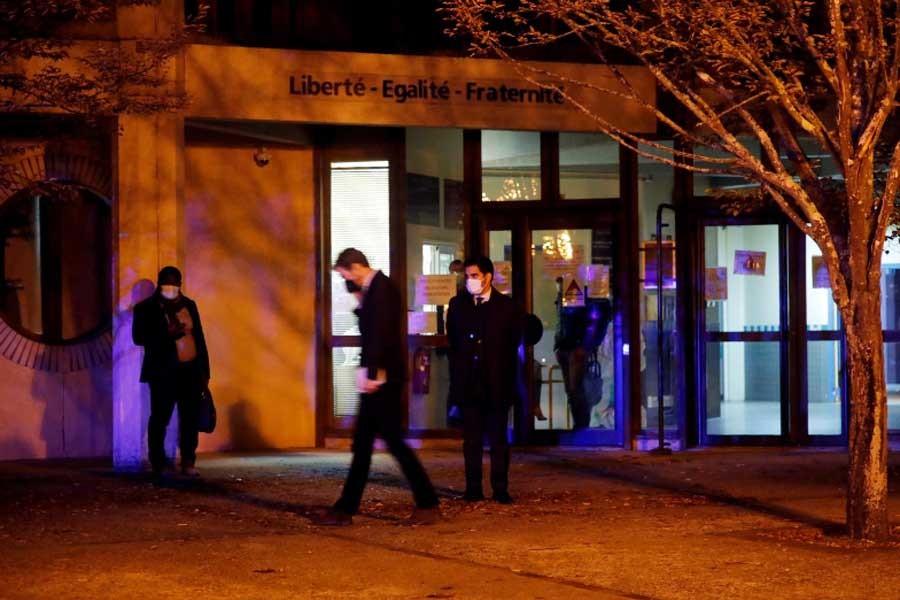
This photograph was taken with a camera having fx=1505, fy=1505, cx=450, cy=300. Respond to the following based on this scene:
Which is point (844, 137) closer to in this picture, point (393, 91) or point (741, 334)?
point (393, 91)

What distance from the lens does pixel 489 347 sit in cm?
1079

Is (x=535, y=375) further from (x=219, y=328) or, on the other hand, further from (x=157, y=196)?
(x=157, y=196)

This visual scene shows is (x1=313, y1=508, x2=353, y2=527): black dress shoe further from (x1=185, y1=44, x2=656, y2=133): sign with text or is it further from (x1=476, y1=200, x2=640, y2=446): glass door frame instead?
(x1=476, y1=200, x2=640, y2=446): glass door frame

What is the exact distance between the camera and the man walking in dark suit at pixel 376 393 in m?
9.48

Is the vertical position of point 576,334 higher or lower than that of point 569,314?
lower

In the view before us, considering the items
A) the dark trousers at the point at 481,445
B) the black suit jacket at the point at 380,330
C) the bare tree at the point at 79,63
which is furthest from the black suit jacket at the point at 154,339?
the black suit jacket at the point at 380,330

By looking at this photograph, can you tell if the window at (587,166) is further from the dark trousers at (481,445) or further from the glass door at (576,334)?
Result: the dark trousers at (481,445)

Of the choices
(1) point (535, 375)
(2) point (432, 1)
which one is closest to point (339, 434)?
(1) point (535, 375)

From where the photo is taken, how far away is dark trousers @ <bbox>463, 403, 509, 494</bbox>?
10.8m

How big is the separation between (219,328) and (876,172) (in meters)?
6.58

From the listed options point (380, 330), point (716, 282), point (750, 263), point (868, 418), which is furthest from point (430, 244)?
point (868, 418)

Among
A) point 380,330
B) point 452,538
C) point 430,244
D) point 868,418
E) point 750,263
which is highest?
point 430,244

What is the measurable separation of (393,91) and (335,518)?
560 centimetres

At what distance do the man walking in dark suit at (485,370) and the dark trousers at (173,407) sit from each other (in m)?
2.83
